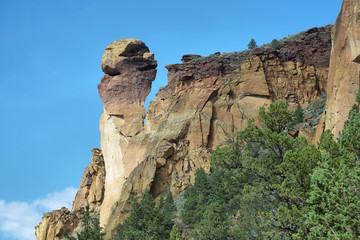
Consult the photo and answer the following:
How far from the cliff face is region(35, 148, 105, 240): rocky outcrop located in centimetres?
88

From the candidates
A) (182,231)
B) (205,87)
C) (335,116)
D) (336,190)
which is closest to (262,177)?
(336,190)

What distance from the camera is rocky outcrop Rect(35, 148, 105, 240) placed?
70.2 metres

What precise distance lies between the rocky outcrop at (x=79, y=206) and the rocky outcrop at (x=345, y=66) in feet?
143

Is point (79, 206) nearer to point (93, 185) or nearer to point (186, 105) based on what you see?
point (93, 185)

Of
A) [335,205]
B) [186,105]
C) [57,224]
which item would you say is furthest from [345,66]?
[57,224]

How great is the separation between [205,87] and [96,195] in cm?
2739

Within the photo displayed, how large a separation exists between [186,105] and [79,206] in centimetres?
3086

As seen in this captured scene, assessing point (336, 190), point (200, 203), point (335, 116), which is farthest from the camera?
point (200, 203)

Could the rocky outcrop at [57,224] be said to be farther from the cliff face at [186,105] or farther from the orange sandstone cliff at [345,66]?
the orange sandstone cliff at [345,66]

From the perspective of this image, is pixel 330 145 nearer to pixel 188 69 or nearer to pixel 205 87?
pixel 205 87

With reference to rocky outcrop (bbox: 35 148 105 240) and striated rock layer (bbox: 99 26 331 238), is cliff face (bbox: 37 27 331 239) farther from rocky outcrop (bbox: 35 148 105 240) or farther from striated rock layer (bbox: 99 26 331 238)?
rocky outcrop (bbox: 35 148 105 240)

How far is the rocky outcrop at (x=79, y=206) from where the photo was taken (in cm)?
7025

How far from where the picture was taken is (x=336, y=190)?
15.9 metres

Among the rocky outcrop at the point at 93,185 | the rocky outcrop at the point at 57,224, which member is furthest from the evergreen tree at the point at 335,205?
the rocky outcrop at the point at 93,185
